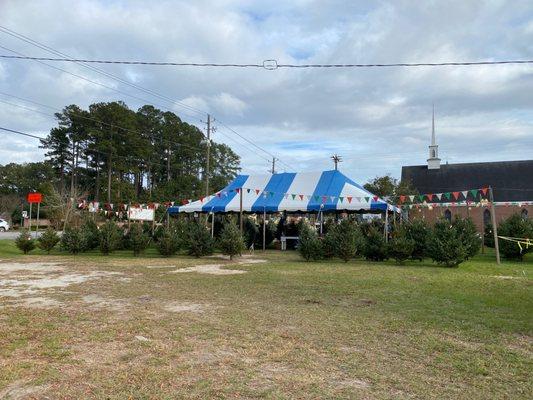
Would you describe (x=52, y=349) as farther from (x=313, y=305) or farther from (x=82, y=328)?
(x=313, y=305)

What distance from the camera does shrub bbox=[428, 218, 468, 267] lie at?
43.4ft

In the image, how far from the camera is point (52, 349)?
457cm

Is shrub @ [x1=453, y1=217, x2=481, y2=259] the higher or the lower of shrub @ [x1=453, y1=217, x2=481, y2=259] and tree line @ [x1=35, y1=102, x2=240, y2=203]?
the lower

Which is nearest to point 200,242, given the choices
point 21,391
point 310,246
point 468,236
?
point 310,246

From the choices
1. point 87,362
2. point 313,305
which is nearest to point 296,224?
point 313,305

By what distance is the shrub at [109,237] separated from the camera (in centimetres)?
1728

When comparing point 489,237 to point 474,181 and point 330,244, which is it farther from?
point 474,181

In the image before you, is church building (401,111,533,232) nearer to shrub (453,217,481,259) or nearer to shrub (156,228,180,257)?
shrub (453,217,481,259)

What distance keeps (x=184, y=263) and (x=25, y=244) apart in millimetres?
A: 7377

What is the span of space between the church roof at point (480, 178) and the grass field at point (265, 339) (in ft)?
142

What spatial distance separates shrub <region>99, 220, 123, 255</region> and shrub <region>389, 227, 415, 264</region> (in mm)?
9844

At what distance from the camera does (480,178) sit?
5141 cm

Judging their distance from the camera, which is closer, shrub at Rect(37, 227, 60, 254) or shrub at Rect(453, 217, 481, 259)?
shrub at Rect(453, 217, 481, 259)

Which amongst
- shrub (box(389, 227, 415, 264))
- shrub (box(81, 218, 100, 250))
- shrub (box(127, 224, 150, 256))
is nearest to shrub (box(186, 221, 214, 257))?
shrub (box(127, 224, 150, 256))
